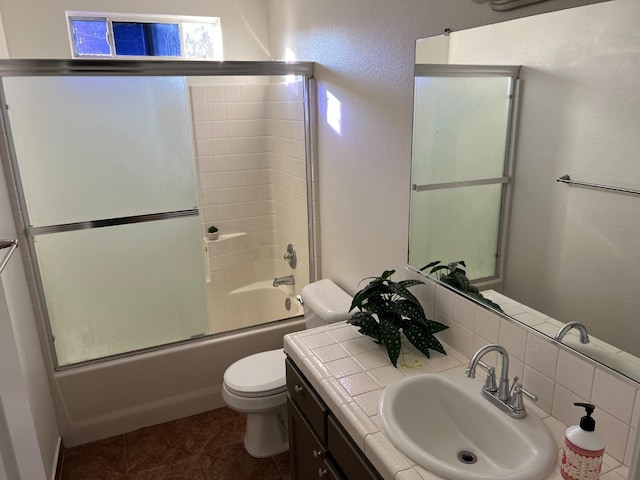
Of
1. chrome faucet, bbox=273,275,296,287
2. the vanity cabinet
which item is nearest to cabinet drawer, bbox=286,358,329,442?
the vanity cabinet

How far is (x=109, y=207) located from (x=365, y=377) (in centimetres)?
166

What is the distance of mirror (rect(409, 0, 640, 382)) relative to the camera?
115cm

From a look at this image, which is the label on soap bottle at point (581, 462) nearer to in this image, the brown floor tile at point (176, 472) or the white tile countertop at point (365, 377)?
the white tile countertop at point (365, 377)

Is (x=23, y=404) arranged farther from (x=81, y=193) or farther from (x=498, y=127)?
(x=498, y=127)

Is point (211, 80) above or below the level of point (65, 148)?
above

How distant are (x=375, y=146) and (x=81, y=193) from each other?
148 cm

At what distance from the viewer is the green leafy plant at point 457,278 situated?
1634 mm

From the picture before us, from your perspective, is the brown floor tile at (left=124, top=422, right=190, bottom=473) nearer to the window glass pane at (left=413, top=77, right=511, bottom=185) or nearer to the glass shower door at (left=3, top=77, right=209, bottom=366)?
the glass shower door at (left=3, top=77, right=209, bottom=366)

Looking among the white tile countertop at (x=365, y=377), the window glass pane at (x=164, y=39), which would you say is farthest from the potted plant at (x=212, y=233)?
the white tile countertop at (x=365, y=377)

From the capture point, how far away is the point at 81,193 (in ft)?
7.89

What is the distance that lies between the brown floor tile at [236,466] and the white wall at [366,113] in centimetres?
98

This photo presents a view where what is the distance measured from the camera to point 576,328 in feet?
4.29

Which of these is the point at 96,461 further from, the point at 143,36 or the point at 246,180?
the point at 143,36

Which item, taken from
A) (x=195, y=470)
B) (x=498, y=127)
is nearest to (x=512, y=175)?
(x=498, y=127)
